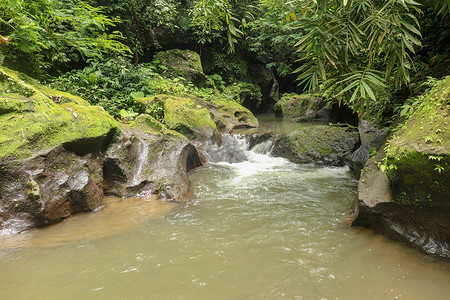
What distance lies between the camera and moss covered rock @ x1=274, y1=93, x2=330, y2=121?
49.3ft

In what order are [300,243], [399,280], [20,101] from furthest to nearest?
[20,101] → [300,243] → [399,280]

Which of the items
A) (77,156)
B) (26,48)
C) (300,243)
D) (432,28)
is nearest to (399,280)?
(300,243)

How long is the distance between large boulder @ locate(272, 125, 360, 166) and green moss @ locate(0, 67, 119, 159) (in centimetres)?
484

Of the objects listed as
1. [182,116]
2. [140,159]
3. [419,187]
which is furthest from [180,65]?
[419,187]

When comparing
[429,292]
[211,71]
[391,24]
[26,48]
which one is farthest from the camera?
[211,71]

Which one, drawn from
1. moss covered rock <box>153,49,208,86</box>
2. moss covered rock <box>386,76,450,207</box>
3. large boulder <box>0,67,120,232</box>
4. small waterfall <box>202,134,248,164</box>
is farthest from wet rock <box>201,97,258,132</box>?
moss covered rock <box>386,76,450,207</box>

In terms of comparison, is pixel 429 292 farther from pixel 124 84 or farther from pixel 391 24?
pixel 124 84

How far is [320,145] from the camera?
6.86m

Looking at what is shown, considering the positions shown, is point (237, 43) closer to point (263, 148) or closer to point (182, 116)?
point (182, 116)

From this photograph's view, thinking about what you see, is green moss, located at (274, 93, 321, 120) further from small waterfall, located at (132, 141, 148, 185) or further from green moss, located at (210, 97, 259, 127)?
small waterfall, located at (132, 141, 148, 185)

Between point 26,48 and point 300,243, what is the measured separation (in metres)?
6.31

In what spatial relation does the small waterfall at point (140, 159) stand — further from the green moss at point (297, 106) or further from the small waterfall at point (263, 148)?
the green moss at point (297, 106)

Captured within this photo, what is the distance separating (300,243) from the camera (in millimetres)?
2852

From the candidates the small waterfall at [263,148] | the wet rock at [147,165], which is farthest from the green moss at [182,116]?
the small waterfall at [263,148]
